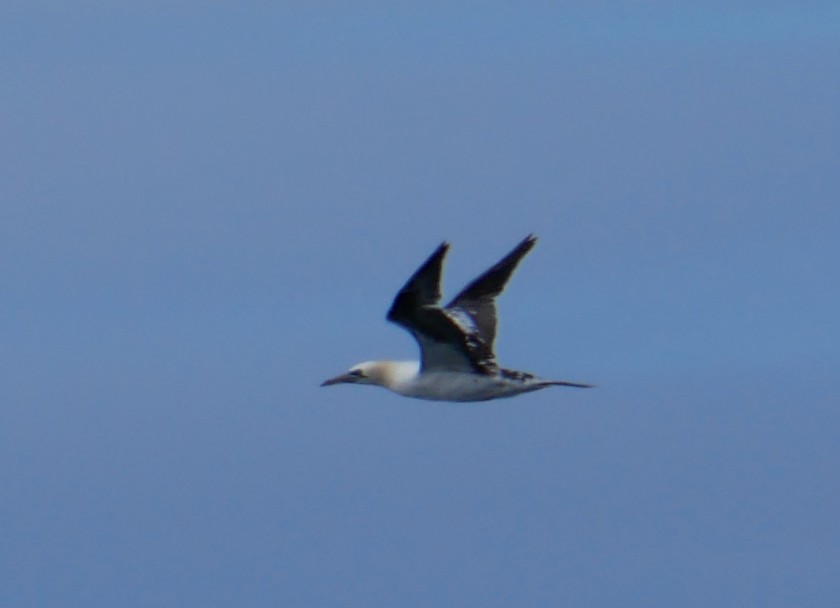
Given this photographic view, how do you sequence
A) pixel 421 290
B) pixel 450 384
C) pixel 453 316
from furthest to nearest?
pixel 453 316 → pixel 450 384 → pixel 421 290

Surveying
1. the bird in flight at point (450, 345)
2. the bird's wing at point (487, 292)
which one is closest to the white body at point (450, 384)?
the bird in flight at point (450, 345)

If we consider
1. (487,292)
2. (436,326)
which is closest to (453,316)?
(487,292)

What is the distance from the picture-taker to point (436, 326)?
38.6 metres

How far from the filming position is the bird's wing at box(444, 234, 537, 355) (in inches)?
1674

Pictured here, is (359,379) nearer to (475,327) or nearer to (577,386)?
(475,327)

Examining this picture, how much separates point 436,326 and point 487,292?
4.64m

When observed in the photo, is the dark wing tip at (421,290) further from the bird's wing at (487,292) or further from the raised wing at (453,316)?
the bird's wing at (487,292)

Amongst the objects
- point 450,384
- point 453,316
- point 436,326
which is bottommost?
point 450,384

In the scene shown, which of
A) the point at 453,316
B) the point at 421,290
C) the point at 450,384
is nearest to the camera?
the point at 421,290

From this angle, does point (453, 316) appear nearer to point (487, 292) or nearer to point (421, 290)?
point (487, 292)

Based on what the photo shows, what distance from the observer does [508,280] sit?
43250 millimetres

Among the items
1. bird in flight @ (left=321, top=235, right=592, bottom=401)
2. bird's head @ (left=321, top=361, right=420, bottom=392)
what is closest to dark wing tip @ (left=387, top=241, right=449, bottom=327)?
bird in flight @ (left=321, top=235, right=592, bottom=401)

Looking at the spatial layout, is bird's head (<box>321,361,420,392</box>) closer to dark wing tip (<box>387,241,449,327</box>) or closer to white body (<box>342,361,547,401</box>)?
white body (<box>342,361,547,401</box>)

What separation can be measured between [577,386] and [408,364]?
15.6 feet
